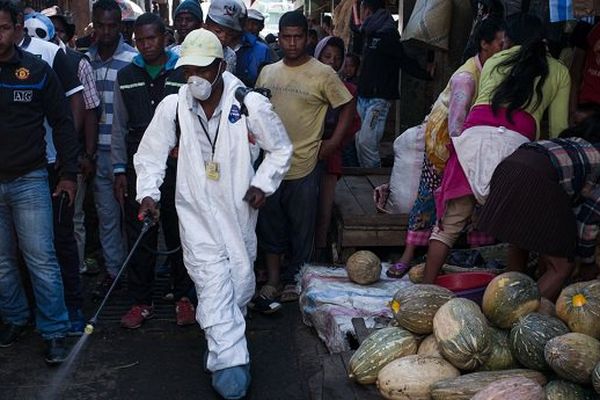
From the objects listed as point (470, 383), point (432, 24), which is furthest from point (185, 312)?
point (432, 24)

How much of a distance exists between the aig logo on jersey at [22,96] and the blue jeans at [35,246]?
44cm

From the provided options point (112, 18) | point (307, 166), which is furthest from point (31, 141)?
point (307, 166)

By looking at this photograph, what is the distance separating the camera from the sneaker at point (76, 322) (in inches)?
233

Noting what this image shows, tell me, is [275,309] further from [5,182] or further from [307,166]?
[5,182]

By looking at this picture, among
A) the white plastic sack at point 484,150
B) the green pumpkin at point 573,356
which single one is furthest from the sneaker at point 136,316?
the green pumpkin at point 573,356

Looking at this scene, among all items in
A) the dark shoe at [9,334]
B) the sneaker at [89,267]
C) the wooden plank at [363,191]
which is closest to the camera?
the dark shoe at [9,334]

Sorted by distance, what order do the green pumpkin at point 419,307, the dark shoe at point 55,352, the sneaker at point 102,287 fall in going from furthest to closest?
the sneaker at point 102,287, the dark shoe at point 55,352, the green pumpkin at point 419,307

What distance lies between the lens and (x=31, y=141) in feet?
17.5

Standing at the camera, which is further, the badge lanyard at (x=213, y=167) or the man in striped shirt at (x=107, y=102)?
the man in striped shirt at (x=107, y=102)

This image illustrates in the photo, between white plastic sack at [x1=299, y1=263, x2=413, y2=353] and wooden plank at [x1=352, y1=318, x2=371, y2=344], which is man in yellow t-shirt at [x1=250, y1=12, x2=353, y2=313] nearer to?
white plastic sack at [x1=299, y1=263, x2=413, y2=353]

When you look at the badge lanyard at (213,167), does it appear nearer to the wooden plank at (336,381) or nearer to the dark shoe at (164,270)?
the wooden plank at (336,381)

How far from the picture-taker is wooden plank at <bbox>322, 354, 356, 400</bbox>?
4.27 metres

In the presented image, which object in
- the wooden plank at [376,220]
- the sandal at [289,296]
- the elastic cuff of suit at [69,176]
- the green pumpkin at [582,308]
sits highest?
the elastic cuff of suit at [69,176]

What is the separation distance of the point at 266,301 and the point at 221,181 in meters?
1.58
